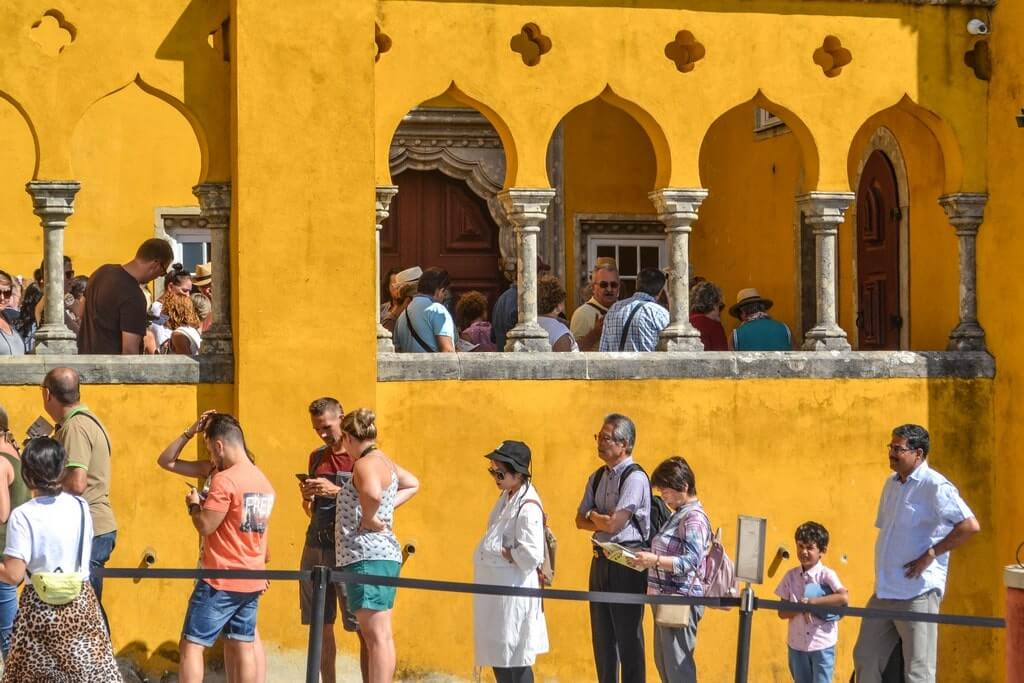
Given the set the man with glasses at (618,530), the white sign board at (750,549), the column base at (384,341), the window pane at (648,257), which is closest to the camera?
the white sign board at (750,549)

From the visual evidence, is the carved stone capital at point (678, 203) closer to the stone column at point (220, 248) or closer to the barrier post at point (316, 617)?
the stone column at point (220, 248)

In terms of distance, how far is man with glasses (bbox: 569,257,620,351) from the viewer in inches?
538

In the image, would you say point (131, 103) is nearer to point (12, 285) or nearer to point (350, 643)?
point (12, 285)

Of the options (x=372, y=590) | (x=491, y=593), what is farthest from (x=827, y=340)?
(x=491, y=593)

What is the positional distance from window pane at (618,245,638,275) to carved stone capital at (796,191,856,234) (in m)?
5.39

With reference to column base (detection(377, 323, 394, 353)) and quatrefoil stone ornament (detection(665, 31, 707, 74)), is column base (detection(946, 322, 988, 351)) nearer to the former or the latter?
quatrefoil stone ornament (detection(665, 31, 707, 74))

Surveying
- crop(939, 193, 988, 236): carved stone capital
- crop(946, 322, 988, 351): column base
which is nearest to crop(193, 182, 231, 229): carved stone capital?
crop(939, 193, 988, 236): carved stone capital

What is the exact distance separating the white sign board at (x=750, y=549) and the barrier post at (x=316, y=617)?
1.73 m

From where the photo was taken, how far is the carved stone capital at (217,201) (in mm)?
12078

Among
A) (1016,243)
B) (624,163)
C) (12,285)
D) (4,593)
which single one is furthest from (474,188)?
(4,593)

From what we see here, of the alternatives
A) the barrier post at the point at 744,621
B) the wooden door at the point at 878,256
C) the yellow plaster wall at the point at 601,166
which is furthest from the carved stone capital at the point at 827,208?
the yellow plaster wall at the point at 601,166

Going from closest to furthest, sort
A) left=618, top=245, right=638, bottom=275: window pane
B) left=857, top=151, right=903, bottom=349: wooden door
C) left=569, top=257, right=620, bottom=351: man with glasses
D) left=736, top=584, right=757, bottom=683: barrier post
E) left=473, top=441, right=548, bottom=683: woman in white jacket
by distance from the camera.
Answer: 1. left=736, top=584, right=757, bottom=683: barrier post
2. left=473, top=441, right=548, bottom=683: woman in white jacket
3. left=569, top=257, right=620, bottom=351: man with glasses
4. left=857, top=151, right=903, bottom=349: wooden door
5. left=618, top=245, right=638, bottom=275: window pane

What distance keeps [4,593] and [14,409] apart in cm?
142

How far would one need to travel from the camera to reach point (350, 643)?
1202 centimetres
